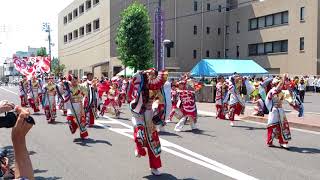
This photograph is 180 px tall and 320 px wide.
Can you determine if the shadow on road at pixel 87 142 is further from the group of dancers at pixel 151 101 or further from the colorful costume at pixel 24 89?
the colorful costume at pixel 24 89

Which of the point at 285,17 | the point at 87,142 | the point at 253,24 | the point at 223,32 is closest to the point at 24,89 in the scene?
the point at 87,142

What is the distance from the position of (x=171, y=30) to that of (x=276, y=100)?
148 feet

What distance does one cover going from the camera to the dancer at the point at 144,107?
Answer: 8.48 metres

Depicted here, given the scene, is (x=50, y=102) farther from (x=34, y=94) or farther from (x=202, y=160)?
(x=202, y=160)

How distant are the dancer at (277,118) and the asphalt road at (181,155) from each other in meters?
0.31

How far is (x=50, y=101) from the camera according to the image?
1766 cm

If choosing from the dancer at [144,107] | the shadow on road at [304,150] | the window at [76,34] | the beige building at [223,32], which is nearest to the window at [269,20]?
the beige building at [223,32]

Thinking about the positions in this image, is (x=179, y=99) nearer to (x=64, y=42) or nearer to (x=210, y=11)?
(x=210, y=11)

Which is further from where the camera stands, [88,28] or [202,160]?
[88,28]

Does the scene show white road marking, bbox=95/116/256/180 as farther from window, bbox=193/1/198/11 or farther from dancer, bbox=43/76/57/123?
window, bbox=193/1/198/11

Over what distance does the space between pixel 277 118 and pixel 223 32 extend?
165 ft

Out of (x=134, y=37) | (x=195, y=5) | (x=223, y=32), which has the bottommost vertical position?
(x=134, y=37)

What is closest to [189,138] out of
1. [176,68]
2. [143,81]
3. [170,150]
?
[170,150]

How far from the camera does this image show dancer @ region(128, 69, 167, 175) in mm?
8484
